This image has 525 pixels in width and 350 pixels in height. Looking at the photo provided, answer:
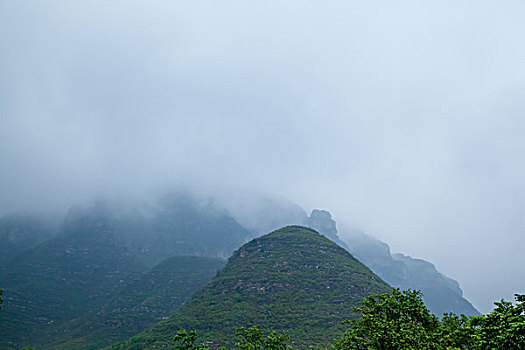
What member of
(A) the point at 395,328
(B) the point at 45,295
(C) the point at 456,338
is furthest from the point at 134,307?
(C) the point at 456,338

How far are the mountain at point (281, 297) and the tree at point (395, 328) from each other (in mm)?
35622

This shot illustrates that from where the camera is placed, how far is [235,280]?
101562 millimetres

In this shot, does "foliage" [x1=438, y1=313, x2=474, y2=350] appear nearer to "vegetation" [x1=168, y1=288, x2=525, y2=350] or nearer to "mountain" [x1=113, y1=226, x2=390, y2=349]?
"vegetation" [x1=168, y1=288, x2=525, y2=350]

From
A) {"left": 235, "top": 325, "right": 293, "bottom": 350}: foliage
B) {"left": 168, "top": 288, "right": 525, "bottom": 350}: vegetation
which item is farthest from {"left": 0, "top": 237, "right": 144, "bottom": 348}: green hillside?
{"left": 168, "top": 288, "right": 525, "bottom": 350}: vegetation

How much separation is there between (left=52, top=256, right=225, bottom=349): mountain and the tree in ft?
345

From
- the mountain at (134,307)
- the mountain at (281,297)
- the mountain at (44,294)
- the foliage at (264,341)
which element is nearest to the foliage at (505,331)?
the foliage at (264,341)

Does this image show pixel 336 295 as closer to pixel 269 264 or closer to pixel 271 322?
pixel 271 322

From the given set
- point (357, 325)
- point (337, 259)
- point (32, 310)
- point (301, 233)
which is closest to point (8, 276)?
point (32, 310)

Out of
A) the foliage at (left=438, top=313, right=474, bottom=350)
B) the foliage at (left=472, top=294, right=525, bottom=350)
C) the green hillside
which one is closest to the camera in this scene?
the foliage at (left=472, top=294, right=525, bottom=350)

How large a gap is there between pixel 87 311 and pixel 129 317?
35.0m

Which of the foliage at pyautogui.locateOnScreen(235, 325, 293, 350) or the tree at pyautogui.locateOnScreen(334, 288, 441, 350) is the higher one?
the tree at pyautogui.locateOnScreen(334, 288, 441, 350)

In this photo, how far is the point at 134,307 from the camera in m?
137

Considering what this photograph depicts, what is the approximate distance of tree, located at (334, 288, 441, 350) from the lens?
21672mm

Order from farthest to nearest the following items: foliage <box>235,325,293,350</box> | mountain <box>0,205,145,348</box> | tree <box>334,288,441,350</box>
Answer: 1. mountain <box>0,205,145,348</box>
2. foliage <box>235,325,293,350</box>
3. tree <box>334,288,441,350</box>
